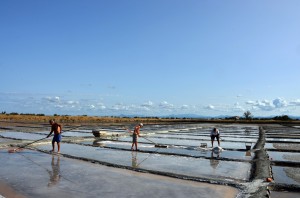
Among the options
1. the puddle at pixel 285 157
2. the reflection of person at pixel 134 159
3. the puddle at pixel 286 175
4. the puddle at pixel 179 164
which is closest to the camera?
the puddle at pixel 286 175

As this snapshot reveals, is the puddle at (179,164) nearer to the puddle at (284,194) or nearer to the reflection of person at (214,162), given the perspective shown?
the reflection of person at (214,162)

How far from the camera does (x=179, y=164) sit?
1153cm

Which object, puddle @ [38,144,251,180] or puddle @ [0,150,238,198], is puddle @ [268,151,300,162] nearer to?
puddle @ [38,144,251,180]

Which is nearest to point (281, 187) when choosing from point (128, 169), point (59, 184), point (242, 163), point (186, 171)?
point (186, 171)

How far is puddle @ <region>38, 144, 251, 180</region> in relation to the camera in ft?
32.5

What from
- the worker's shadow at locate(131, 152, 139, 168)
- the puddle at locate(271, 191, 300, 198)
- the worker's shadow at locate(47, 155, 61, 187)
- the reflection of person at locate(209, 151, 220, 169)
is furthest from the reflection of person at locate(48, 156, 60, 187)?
the puddle at locate(271, 191, 300, 198)

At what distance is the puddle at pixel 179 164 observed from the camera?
990cm

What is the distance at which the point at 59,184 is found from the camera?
8.22m

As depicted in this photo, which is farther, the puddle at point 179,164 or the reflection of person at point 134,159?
the reflection of person at point 134,159

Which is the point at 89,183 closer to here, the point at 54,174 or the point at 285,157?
the point at 54,174

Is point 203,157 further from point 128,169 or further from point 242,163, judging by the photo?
point 128,169

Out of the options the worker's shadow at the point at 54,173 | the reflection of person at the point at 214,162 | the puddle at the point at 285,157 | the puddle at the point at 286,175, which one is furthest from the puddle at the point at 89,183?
the puddle at the point at 285,157

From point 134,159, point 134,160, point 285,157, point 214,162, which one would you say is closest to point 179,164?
point 214,162

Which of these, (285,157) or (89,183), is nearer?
(89,183)
